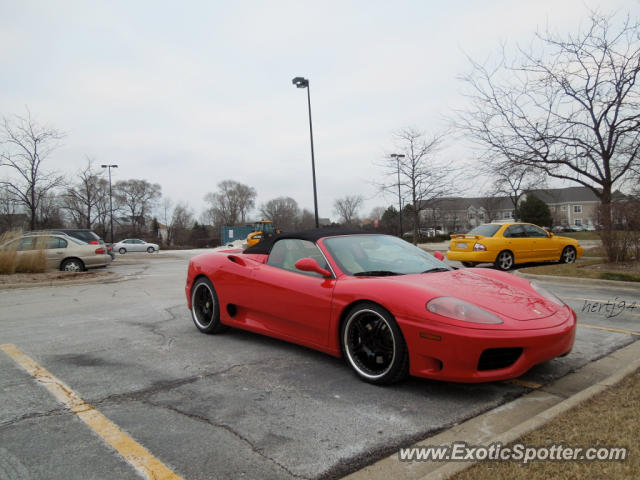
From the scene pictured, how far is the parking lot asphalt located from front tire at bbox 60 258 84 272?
974 cm

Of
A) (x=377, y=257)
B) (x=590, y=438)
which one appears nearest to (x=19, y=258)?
(x=377, y=257)

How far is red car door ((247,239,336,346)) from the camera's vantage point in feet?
12.1

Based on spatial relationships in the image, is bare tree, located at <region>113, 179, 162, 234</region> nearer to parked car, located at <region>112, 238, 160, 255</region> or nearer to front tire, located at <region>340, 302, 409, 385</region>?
parked car, located at <region>112, 238, 160, 255</region>

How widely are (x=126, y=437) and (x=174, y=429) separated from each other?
10.6 inches

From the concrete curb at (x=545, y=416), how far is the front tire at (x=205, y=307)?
3.38 m

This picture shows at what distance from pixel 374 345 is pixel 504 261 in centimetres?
1041

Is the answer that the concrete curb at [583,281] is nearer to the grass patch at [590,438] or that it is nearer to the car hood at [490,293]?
the car hood at [490,293]

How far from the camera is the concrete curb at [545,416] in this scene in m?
2.04

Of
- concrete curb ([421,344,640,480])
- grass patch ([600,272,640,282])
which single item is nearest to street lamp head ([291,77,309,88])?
grass patch ([600,272,640,282])

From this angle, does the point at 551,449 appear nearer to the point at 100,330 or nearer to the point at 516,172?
the point at 100,330

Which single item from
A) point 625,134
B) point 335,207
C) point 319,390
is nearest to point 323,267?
point 319,390

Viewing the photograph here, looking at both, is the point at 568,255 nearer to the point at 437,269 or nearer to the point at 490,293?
the point at 437,269

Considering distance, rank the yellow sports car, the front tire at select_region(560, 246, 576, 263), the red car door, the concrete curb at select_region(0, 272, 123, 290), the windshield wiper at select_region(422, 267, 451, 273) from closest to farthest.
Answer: the red car door
the windshield wiper at select_region(422, 267, 451, 273)
the concrete curb at select_region(0, 272, 123, 290)
the yellow sports car
the front tire at select_region(560, 246, 576, 263)

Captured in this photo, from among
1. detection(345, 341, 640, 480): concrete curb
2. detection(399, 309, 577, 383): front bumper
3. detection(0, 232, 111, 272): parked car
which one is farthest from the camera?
detection(0, 232, 111, 272): parked car
